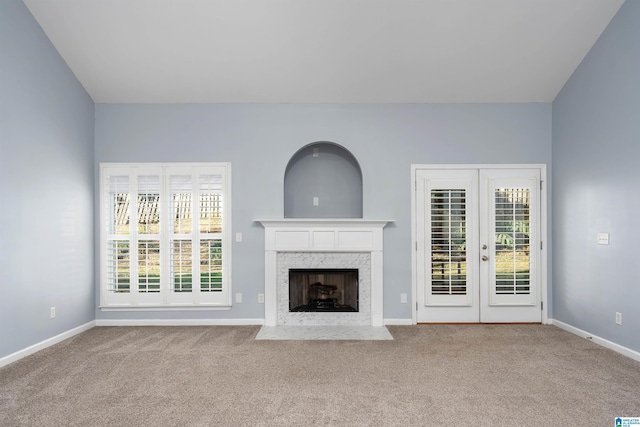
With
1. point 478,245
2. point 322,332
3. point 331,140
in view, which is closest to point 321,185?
point 331,140

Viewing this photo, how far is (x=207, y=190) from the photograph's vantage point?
498cm

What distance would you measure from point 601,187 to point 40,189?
6.09 meters

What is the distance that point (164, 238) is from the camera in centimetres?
493

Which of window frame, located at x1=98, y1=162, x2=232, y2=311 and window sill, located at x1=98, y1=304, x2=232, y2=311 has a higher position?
window frame, located at x1=98, y1=162, x2=232, y2=311

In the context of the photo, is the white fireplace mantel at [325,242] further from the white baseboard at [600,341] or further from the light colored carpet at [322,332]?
the white baseboard at [600,341]

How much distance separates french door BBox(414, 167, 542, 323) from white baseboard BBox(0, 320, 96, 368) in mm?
4269

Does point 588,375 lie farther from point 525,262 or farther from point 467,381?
point 525,262

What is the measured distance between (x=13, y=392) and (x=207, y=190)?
2816 mm

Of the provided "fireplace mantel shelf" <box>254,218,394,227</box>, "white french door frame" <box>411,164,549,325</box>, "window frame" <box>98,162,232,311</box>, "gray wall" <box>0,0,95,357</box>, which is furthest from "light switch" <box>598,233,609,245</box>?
"gray wall" <box>0,0,95,357</box>

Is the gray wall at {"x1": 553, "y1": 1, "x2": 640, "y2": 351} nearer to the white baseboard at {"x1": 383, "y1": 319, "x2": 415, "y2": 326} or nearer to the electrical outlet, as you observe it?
the electrical outlet

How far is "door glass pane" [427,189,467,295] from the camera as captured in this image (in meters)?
4.96

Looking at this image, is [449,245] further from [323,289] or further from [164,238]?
[164,238]

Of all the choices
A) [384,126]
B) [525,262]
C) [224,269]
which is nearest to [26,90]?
[224,269]

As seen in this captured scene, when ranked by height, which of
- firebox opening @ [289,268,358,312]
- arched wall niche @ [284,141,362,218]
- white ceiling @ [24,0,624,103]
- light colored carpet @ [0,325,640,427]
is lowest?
light colored carpet @ [0,325,640,427]
